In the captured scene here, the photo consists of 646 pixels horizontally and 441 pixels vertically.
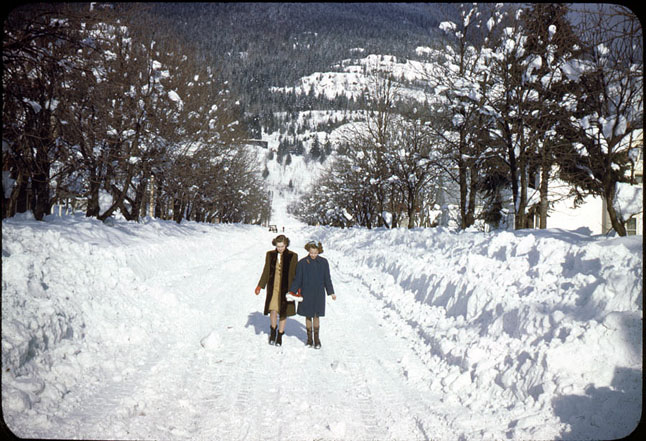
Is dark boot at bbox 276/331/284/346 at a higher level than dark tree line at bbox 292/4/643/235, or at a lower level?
lower

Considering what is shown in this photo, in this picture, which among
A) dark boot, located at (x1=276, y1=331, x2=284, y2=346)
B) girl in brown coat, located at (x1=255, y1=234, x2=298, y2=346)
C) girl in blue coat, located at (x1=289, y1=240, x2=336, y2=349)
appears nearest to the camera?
dark boot, located at (x1=276, y1=331, x2=284, y2=346)

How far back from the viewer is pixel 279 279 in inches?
280

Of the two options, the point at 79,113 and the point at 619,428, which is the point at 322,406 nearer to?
the point at 619,428

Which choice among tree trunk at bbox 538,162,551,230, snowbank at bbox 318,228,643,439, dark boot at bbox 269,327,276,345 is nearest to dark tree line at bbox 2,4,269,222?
dark boot at bbox 269,327,276,345

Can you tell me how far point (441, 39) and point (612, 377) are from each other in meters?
15.5

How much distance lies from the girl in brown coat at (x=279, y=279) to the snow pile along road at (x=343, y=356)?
0.56m

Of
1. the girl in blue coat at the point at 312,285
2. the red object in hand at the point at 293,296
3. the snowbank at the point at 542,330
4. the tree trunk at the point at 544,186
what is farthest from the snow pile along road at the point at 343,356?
the tree trunk at the point at 544,186

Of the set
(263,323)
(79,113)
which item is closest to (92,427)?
(263,323)

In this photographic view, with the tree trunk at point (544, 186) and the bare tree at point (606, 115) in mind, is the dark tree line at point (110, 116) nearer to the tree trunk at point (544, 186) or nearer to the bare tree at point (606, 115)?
the bare tree at point (606, 115)

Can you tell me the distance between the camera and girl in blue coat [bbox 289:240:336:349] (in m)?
6.68

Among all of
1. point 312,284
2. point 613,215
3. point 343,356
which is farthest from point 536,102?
point 343,356

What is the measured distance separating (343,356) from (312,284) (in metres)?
1.41

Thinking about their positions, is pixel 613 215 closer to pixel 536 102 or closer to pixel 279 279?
pixel 536 102

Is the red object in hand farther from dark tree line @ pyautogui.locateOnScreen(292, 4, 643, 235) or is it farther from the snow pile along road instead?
dark tree line @ pyautogui.locateOnScreen(292, 4, 643, 235)
